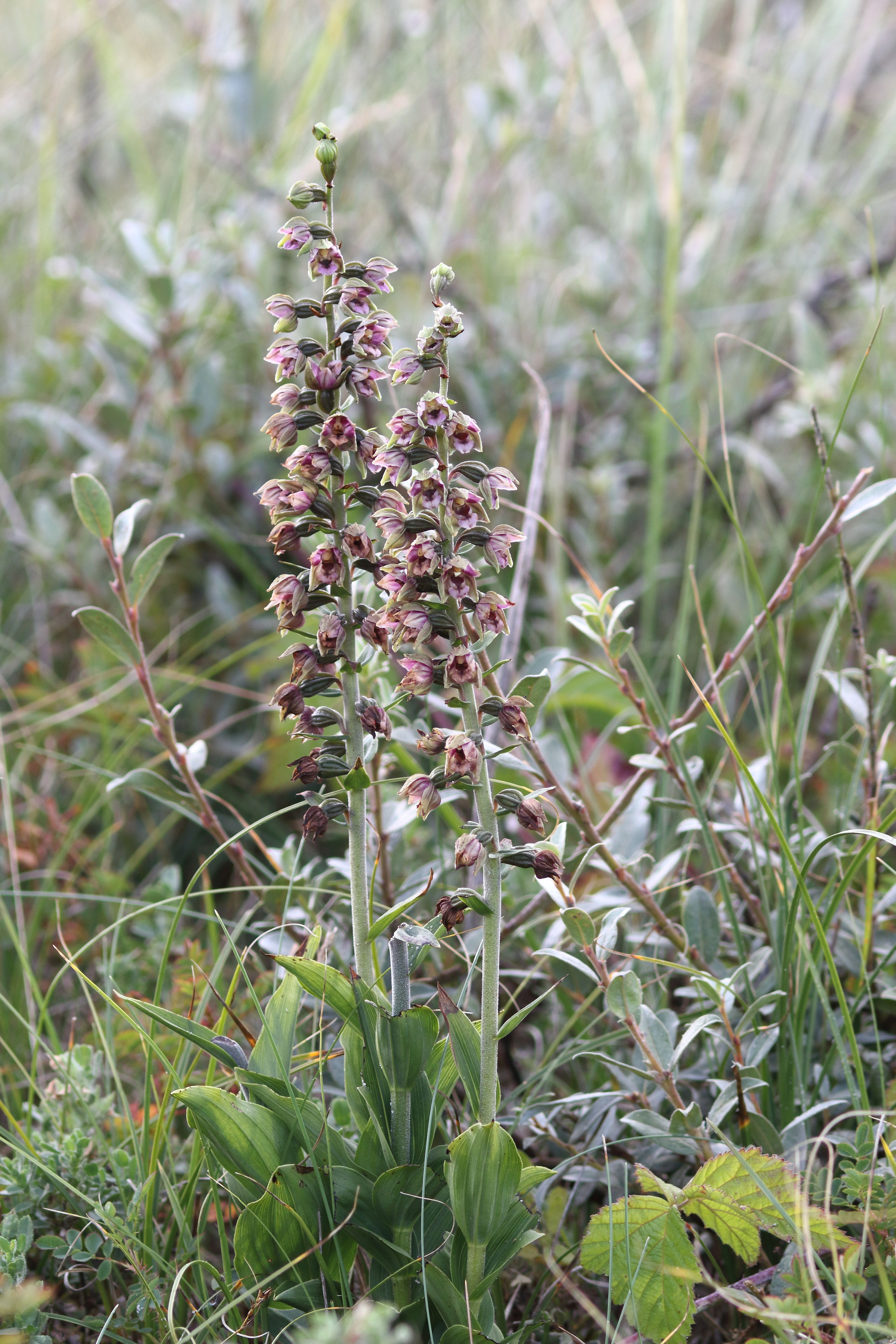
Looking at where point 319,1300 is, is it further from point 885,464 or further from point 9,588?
point 9,588

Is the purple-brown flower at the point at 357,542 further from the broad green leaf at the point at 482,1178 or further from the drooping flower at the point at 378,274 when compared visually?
the broad green leaf at the point at 482,1178

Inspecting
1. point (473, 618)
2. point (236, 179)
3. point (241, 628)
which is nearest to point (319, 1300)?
point (473, 618)

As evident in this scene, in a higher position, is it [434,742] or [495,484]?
[495,484]

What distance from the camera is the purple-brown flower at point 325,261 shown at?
4.61 ft

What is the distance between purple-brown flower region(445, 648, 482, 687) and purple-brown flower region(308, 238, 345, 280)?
535 mm

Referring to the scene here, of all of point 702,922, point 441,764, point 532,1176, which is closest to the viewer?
point 532,1176

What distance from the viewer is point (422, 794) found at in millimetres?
1386

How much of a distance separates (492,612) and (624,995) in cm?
62

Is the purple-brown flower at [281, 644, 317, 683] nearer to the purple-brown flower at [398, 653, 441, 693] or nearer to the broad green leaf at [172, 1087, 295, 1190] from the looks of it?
the purple-brown flower at [398, 653, 441, 693]

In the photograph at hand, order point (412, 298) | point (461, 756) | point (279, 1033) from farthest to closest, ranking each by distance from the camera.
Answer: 1. point (412, 298)
2. point (279, 1033)
3. point (461, 756)

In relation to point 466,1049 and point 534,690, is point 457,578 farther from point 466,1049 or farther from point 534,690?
point 466,1049

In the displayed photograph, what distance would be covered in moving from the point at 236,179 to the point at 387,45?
162 centimetres

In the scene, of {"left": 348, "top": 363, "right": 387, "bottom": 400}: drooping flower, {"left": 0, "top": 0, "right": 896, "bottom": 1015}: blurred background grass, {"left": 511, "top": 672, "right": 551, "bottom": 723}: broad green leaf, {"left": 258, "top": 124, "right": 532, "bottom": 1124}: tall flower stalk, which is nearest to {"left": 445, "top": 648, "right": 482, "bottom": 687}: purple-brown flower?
{"left": 258, "top": 124, "right": 532, "bottom": 1124}: tall flower stalk

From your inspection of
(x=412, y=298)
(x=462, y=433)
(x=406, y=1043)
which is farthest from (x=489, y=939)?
(x=412, y=298)
